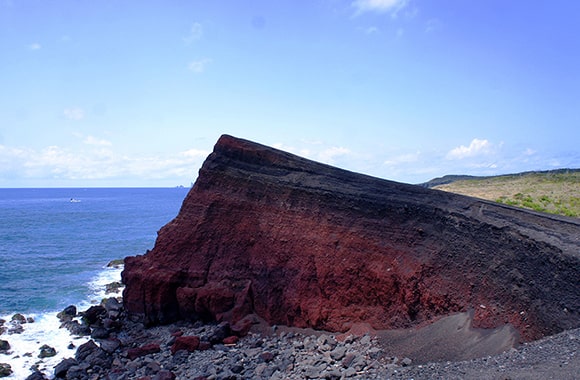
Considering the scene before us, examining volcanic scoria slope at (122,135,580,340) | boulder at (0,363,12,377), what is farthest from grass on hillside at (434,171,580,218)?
boulder at (0,363,12,377)

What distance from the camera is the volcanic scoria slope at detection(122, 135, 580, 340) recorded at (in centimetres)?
1346

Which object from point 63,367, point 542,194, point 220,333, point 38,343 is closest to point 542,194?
point 542,194

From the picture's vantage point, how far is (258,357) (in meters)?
15.9

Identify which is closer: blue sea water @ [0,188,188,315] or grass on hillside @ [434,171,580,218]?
blue sea water @ [0,188,188,315]

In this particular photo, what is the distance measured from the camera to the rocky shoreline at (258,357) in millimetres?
10461

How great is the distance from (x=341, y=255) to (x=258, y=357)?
4.43 m

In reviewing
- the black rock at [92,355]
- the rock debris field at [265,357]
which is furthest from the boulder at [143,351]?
the black rock at [92,355]

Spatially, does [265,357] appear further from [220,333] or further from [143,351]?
[143,351]

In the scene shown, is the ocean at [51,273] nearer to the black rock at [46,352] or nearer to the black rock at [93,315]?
the black rock at [46,352]

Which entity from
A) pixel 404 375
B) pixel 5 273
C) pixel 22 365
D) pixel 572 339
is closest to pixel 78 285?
pixel 5 273

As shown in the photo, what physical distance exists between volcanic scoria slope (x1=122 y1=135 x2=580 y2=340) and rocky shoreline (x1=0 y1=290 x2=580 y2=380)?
2.70 feet

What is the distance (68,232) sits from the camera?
61250 millimetres

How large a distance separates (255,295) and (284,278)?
1.50 meters

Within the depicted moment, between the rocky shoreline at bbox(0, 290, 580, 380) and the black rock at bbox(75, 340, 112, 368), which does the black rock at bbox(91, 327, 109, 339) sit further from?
the black rock at bbox(75, 340, 112, 368)
